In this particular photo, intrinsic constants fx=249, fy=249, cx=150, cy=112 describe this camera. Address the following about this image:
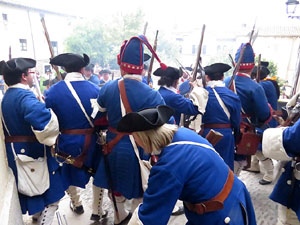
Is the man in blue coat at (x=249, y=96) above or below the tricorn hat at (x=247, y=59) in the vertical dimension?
below

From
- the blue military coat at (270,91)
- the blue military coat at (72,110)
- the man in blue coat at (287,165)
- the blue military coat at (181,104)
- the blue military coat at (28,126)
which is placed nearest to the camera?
the man in blue coat at (287,165)

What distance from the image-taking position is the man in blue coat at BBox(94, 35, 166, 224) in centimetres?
211

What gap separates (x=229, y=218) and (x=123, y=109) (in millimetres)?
1173

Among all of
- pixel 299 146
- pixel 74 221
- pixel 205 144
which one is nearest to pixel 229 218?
pixel 205 144

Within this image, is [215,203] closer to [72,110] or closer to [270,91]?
[72,110]

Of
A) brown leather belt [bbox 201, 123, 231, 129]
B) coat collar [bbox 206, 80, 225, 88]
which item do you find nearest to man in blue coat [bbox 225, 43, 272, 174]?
coat collar [bbox 206, 80, 225, 88]

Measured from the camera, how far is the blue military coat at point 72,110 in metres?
2.33

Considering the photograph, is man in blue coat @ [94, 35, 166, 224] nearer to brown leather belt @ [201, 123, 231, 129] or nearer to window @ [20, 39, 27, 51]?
brown leather belt @ [201, 123, 231, 129]

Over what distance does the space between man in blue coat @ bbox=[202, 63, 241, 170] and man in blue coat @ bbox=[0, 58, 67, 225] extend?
1.58m

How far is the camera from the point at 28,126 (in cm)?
214

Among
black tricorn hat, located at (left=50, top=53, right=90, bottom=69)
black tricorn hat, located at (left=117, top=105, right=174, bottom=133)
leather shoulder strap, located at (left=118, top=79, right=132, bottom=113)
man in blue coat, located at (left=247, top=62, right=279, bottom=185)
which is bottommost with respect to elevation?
man in blue coat, located at (left=247, top=62, right=279, bottom=185)

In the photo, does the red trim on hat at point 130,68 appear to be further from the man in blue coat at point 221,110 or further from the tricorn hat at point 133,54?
the man in blue coat at point 221,110

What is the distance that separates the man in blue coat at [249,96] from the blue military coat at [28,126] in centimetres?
207

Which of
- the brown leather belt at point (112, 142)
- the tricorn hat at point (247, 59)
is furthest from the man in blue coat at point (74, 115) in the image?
the tricorn hat at point (247, 59)
